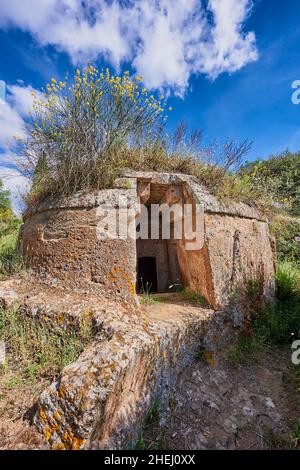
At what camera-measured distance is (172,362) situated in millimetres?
2748

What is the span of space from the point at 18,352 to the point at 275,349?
3.59 metres

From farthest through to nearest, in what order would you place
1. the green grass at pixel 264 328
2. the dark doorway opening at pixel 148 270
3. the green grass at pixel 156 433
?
the dark doorway opening at pixel 148 270
the green grass at pixel 264 328
the green grass at pixel 156 433

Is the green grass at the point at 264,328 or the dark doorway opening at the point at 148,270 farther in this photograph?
the dark doorway opening at the point at 148,270

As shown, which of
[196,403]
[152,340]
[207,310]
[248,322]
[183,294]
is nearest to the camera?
[152,340]

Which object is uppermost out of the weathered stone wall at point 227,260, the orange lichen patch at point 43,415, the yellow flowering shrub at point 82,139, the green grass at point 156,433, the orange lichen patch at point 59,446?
the yellow flowering shrub at point 82,139

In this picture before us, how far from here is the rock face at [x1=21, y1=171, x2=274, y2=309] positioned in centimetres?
314

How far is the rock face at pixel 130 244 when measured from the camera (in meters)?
3.14

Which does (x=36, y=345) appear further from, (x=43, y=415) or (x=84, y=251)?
(x=84, y=251)

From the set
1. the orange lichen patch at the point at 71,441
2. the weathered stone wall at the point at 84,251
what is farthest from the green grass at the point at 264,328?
the orange lichen patch at the point at 71,441

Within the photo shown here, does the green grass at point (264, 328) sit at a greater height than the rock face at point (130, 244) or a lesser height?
lesser

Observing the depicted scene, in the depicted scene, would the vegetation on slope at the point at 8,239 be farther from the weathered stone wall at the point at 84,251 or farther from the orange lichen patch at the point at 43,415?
the orange lichen patch at the point at 43,415

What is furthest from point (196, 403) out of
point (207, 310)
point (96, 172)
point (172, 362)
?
point (96, 172)

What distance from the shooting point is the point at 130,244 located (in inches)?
128
